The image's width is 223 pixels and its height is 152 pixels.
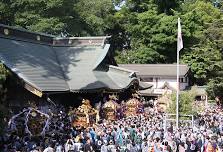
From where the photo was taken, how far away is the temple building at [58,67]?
24.1 meters

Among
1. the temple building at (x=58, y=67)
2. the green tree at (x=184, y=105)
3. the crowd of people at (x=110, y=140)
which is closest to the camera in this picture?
the crowd of people at (x=110, y=140)

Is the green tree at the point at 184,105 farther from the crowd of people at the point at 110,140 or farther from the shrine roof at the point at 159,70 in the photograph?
the shrine roof at the point at 159,70

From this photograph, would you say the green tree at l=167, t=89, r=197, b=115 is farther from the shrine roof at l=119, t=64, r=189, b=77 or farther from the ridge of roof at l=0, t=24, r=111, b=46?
the shrine roof at l=119, t=64, r=189, b=77

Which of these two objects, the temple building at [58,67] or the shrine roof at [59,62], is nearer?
the temple building at [58,67]

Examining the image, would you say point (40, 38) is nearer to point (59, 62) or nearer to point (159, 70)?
point (59, 62)

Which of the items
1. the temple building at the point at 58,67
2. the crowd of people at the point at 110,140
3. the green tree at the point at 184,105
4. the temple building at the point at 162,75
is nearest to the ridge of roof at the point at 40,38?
the temple building at the point at 58,67

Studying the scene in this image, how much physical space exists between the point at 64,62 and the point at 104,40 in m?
4.38

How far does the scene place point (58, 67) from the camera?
28.6m

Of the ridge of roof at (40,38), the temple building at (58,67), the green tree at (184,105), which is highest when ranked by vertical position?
the ridge of roof at (40,38)

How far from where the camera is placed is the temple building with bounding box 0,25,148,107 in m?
24.1

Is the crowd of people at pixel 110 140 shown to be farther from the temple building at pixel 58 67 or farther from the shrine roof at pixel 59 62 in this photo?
the shrine roof at pixel 59 62

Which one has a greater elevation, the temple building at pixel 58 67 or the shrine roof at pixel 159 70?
the shrine roof at pixel 159 70

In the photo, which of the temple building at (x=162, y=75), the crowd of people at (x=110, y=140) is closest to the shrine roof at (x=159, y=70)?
the temple building at (x=162, y=75)

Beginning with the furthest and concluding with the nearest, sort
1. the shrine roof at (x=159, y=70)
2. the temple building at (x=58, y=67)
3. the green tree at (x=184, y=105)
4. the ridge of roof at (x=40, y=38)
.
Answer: the shrine roof at (x=159, y=70), the green tree at (x=184, y=105), the ridge of roof at (x=40, y=38), the temple building at (x=58, y=67)
